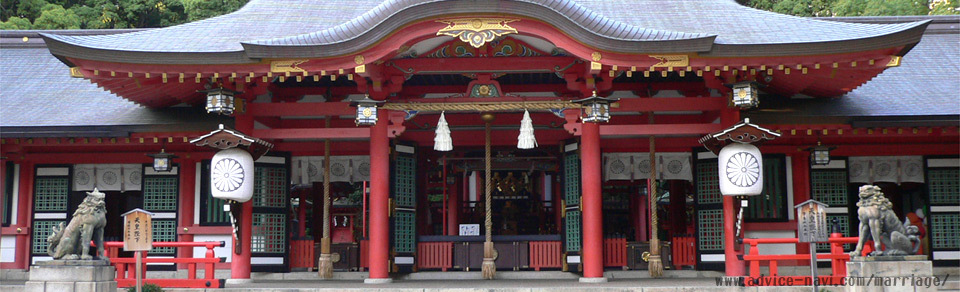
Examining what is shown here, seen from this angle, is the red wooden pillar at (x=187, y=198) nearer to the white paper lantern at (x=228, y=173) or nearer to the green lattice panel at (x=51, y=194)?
the green lattice panel at (x=51, y=194)

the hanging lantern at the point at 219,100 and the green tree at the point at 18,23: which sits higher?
the green tree at the point at 18,23

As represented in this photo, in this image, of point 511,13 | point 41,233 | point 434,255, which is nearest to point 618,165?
point 434,255

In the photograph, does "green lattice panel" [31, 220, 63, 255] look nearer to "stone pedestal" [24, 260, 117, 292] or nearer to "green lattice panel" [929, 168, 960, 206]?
"stone pedestal" [24, 260, 117, 292]

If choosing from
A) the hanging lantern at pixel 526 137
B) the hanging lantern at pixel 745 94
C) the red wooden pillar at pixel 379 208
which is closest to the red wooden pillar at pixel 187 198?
the red wooden pillar at pixel 379 208

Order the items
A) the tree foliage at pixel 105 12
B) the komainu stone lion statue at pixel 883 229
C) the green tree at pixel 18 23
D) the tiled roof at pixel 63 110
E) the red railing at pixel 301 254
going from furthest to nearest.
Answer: the tree foliage at pixel 105 12 < the green tree at pixel 18 23 < the red railing at pixel 301 254 < the tiled roof at pixel 63 110 < the komainu stone lion statue at pixel 883 229

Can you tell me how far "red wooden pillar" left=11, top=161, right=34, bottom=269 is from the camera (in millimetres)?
13500

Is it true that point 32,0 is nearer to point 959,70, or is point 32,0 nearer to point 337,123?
point 337,123

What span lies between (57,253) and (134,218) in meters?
0.98

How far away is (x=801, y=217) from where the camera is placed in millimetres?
9164

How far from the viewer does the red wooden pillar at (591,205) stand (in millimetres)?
11391

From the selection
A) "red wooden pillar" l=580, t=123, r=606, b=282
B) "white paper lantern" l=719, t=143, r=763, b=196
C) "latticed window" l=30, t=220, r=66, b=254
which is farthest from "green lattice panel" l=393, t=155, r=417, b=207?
"latticed window" l=30, t=220, r=66, b=254

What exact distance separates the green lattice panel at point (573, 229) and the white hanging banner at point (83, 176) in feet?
24.2

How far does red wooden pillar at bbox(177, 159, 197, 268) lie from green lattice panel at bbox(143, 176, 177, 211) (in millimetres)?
202

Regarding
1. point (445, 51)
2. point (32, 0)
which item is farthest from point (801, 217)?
point (32, 0)
